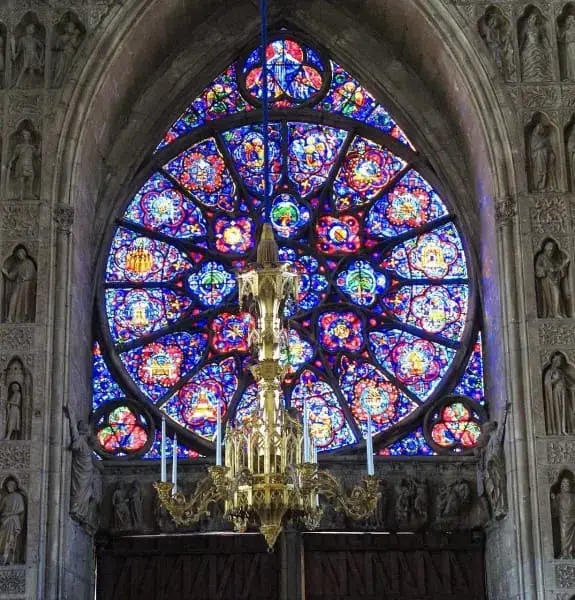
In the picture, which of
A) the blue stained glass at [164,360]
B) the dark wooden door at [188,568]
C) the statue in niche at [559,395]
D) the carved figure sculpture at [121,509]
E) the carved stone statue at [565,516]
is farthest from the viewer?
the blue stained glass at [164,360]

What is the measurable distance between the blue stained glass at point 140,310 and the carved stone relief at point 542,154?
480 centimetres

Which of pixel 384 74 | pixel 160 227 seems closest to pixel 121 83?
pixel 160 227

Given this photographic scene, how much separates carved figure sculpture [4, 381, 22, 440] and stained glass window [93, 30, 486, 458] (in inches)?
78.8

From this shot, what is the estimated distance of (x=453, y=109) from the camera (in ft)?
58.4

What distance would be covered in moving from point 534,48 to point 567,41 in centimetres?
45

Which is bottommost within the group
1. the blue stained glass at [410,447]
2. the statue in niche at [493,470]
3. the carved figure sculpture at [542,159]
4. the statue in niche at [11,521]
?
the statue in niche at [11,521]

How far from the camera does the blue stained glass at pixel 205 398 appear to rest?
1733cm

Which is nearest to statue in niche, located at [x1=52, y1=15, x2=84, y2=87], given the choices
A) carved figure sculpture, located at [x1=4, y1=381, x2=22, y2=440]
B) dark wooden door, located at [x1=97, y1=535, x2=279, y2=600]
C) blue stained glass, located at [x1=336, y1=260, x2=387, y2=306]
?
carved figure sculpture, located at [x1=4, y1=381, x2=22, y2=440]

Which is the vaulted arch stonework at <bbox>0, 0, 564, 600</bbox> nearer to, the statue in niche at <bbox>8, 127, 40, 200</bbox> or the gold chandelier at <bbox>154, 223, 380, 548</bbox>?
the statue in niche at <bbox>8, 127, 40, 200</bbox>

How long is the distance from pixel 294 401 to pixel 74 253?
3459 mm

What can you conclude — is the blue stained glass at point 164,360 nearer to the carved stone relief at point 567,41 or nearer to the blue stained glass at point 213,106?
the blue stained glass at point 213,106

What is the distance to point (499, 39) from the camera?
16875 millimetres

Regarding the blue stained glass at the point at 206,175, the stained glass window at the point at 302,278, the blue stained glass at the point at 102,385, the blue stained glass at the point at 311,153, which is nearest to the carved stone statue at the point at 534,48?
the stained glass window at the point at 302,278

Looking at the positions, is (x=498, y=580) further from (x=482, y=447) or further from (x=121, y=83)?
(x=121, y=83)
